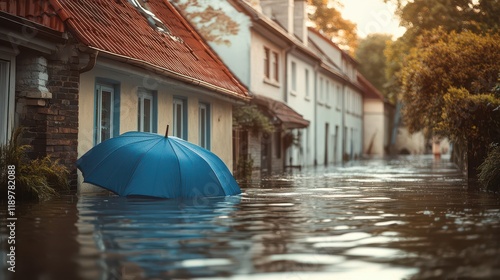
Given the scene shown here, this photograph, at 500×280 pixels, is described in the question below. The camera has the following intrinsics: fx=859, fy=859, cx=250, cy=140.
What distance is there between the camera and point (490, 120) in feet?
61.6

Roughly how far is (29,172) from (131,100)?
4657 millimetres

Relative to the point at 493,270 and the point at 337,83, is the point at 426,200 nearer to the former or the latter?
the point at 493,270

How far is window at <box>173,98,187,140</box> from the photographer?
65.6 feet

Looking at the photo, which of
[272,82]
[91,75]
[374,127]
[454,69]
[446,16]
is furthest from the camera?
[374,127]

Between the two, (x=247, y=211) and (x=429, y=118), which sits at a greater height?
(x=429, y=118)

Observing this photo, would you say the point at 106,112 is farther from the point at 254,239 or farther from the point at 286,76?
the point at 286,76

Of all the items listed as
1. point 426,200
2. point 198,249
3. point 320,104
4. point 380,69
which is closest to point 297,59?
point 320,104

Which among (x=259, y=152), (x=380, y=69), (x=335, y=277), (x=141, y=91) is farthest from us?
(x=380, y=69)

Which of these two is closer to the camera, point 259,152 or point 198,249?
point 198,249

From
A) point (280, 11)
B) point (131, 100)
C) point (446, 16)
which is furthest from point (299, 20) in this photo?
point (131, 100)

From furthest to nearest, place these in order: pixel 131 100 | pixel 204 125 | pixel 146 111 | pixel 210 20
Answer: pixel 210 20
pixel 204 125
pixel 146 111
pixel 131 100

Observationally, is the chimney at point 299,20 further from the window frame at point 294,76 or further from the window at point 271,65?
the window at point 271,65

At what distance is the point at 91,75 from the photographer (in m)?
14.9

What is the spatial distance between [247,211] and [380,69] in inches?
2785
